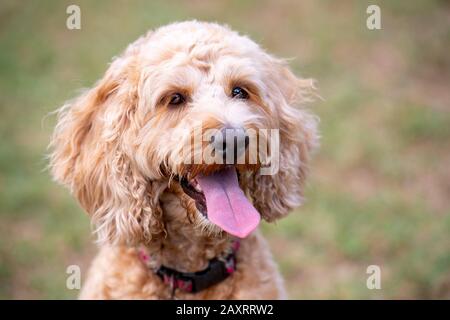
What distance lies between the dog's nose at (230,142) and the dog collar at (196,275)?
27.9 inches

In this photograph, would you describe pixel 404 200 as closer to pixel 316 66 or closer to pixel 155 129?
pixel 316 66

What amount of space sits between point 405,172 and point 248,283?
335 cm

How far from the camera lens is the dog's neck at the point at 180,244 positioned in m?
3.23

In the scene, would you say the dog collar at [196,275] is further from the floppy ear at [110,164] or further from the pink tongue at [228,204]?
the pink tongue at [228,204]

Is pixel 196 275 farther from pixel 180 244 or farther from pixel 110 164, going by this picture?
pixel 110 164

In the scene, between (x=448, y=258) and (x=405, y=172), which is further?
(x=405, y=172)

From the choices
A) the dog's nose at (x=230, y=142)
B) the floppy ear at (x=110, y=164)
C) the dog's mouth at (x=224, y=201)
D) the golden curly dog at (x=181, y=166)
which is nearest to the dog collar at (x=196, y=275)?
the golden curly dog at (x=181, y=166)

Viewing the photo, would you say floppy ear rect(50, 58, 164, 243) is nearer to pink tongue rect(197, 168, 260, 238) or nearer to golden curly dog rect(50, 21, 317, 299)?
golden curly dog rect(50, 21, 317, 299)

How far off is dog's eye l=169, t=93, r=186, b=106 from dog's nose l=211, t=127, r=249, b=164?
36 centimetres

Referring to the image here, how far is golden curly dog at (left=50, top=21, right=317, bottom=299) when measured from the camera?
3.02 m

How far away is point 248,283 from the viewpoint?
3.41m

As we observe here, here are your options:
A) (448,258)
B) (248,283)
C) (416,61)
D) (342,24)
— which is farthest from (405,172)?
(248,283)

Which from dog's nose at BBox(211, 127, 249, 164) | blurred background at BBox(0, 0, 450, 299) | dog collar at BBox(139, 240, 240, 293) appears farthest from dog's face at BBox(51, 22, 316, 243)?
blurred background at BBox(0, 0, 450, 299)

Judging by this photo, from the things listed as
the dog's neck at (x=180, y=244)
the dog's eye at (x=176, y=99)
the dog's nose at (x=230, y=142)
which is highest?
the dog's eye at (x=176, y=99)
